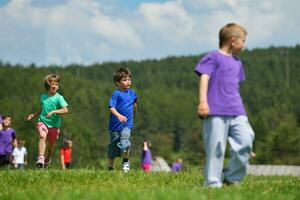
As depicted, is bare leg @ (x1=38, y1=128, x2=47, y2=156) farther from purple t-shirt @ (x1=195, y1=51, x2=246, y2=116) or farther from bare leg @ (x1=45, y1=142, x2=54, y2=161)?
purple t-shirt @ (x1=195, y1=51, x2=246, y2=116)

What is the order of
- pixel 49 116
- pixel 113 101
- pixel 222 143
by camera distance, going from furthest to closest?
pixel 49 116, pixel 113 101, pixel 222 143

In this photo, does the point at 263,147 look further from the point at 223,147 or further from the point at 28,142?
the point at 223,147

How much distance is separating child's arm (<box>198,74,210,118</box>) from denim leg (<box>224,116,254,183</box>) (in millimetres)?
437

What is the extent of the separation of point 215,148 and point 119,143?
5504 millimetres

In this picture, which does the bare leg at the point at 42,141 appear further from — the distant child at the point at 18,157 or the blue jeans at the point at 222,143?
the distant child at the point at 18,157

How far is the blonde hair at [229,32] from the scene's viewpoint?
8.55m

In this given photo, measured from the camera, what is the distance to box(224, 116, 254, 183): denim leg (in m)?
8.38

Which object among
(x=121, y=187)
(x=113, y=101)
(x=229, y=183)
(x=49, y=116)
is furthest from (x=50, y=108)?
(x=229, y=183)

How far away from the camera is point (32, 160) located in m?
128

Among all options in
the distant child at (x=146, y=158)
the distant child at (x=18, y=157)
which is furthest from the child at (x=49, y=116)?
the distant child at (x=146, y=158)

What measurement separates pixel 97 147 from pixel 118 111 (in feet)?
483

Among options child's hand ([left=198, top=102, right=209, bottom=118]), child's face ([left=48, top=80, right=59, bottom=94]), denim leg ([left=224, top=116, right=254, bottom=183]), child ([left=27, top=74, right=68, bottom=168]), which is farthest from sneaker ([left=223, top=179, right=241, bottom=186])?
child's face ([left=48, top=80, right=59, bottom=94])

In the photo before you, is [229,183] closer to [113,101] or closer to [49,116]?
[113,101]

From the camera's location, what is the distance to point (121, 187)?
339 inches
